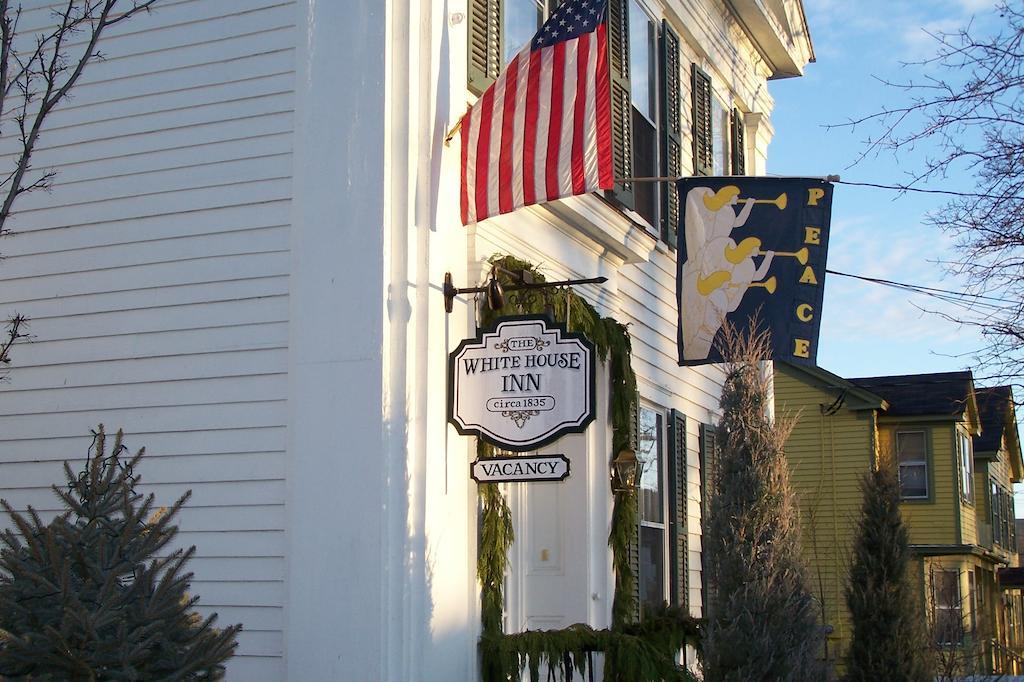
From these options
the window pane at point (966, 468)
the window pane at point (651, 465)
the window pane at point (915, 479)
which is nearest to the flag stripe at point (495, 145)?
the window pane at point (651, 465)

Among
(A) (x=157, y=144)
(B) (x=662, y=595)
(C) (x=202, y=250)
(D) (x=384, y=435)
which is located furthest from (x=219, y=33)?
(B) (x=662, y=595)

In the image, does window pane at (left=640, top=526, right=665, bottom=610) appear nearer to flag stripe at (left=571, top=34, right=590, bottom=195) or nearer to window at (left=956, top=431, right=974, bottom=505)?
flag stripe at (left=571, top=34, right=590, bottom=195)

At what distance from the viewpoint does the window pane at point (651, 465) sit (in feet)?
35.3

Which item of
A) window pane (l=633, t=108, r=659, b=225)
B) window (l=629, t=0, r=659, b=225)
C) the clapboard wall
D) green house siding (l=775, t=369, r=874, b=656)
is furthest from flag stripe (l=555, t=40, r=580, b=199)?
green house siding (l=775, t=369, r=874, b=656)

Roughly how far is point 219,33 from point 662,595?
6.19 m

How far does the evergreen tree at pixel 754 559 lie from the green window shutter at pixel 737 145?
23.0 feet

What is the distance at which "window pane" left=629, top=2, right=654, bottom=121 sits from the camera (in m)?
11.0

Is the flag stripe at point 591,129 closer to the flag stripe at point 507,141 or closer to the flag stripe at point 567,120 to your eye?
the flag stripe at point 567,120

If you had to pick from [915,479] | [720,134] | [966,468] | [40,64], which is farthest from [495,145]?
[966,468]

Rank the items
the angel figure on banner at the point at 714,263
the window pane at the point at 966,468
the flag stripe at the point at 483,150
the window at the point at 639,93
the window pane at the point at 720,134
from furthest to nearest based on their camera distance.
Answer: the window pane at the point at 966,468, the window pane at the point at 720,134, the angel figure on banner at the point at 714,263, the window at the point at 639,93, the flag stripe at the point at 483,150

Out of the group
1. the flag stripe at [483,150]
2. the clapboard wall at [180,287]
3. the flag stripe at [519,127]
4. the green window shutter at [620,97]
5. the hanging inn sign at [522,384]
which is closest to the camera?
the hanging inn sign at [522,384]

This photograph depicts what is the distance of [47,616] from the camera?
4.89 metres

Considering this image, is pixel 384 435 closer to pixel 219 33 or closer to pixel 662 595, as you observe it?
pixel 219 33

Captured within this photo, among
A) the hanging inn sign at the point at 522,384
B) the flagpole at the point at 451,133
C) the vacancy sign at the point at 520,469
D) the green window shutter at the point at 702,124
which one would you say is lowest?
the vacancy sign at the point at 520,469
